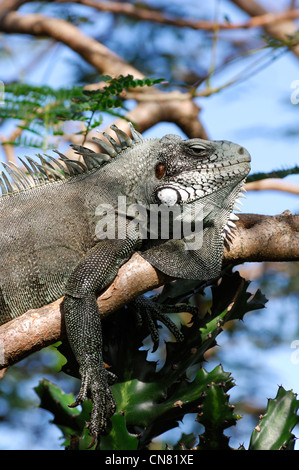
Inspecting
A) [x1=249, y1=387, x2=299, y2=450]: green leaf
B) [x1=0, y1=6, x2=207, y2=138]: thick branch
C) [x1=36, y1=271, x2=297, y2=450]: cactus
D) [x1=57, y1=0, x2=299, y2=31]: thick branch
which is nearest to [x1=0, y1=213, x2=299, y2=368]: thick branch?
[x1=36, y1=271, x2=297, y2=450]: cactus

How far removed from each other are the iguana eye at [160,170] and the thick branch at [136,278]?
547 mm

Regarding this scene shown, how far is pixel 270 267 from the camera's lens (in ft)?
26.0

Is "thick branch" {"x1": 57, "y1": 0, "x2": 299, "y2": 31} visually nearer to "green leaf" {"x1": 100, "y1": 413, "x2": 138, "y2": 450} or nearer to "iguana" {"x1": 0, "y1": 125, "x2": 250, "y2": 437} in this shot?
"iguana" {"x1": 0, "y1": 125, "x2": 250, "y2": 437}

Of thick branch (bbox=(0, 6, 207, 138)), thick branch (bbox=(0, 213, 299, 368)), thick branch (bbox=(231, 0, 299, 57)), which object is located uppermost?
thick branch (bbox=(231, 0, 299, 57))

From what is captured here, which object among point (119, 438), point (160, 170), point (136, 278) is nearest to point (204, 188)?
point (160, 170)

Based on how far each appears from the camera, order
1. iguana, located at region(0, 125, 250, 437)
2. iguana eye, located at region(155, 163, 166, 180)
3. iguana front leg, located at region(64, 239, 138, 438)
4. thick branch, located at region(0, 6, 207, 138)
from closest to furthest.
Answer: iguana front leg, located at region(64, 239, 138, 438) < iguana, located at region(0, 125, 250, 437) < iguana eye, located at region(155, 163, 166, 180) < thick branch, located at region(0, 6, 207, 138)

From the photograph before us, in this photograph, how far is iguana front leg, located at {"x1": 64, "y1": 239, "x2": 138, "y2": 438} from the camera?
298cm

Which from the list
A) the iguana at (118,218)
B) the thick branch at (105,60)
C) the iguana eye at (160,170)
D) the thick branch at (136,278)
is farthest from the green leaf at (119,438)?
the thick branch at (105,60)

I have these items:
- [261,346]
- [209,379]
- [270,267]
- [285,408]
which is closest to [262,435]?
[285,408]

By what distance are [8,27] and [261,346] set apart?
5846 mm

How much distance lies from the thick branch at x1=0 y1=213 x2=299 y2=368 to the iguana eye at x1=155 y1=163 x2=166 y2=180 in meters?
0.55

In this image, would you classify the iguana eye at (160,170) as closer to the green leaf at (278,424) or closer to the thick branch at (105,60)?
the green leaf at (278,424)

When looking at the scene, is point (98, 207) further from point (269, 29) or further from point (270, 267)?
point (269, 29)

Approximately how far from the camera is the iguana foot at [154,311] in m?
3.76
